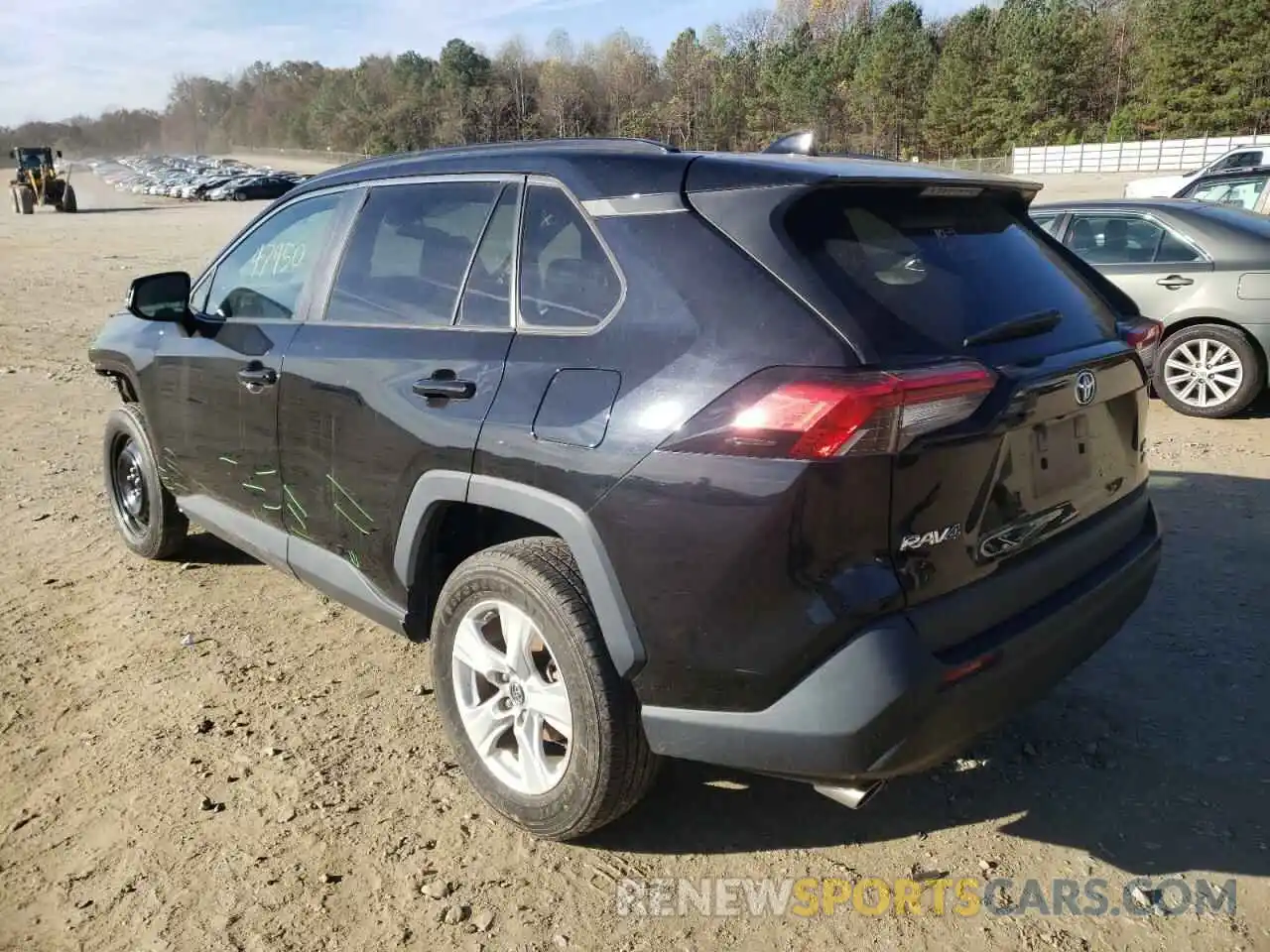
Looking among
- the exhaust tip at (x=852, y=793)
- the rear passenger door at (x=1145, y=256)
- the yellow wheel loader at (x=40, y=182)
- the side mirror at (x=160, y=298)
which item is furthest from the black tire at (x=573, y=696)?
the yellow wheel loader at (x=40, y=182)

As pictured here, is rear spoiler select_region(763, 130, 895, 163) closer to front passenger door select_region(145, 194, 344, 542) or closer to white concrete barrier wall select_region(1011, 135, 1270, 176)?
front passenger door select_region(145, 194, 344, 542)

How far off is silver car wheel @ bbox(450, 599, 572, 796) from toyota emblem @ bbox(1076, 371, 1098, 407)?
151cm

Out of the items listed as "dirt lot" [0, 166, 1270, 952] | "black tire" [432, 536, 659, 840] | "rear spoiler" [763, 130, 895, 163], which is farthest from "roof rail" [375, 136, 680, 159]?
"dirt lot" [0, 166, 1270, 952]

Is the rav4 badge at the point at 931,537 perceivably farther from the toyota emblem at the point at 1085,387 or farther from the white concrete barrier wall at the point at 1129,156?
the white concrete barrier wall at the point at 1129,156

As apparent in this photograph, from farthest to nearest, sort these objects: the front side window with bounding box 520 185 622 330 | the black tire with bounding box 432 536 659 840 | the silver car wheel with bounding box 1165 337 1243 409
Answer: the silver car wheel with bounding box 1165 337 1243 409 < the front side window with bounding box 520 185 622 330 < the black tire with bounding box 432 536 659 840

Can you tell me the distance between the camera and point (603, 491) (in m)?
2.34

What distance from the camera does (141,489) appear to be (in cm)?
488

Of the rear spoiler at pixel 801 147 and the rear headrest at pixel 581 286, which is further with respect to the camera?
the rear spoiler at pixel 801 147

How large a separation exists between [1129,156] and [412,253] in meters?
61.5

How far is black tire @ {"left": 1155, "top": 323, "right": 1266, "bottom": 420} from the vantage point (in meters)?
6.81

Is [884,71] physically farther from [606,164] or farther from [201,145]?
[201,145]

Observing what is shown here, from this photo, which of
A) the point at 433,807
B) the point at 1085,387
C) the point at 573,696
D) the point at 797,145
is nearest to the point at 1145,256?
the point at 797,145

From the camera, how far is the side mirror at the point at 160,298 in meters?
4.08

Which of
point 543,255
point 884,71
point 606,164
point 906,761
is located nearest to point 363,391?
point 543,255
